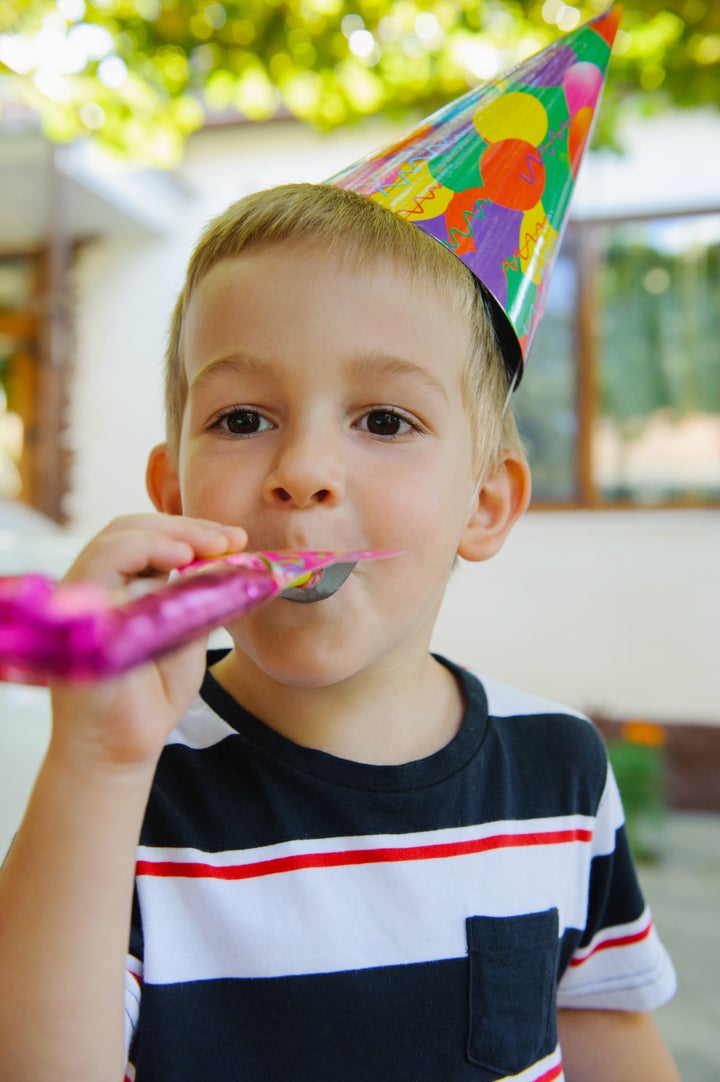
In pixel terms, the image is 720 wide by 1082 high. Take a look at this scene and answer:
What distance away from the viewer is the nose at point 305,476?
0.76 metres

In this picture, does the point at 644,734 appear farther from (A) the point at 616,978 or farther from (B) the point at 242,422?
(B) the point at 242,422

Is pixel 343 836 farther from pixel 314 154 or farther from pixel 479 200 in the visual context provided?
pixel 314 154

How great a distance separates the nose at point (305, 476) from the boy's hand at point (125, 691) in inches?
4.8

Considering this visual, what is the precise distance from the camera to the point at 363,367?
80 centimetres

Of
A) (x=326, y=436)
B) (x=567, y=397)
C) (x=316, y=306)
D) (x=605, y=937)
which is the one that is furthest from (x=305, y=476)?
(x=567, y=397)

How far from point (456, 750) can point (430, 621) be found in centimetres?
13

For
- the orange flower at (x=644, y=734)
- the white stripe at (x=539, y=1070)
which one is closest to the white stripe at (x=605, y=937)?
the white stripe at (x=539, y=1070)

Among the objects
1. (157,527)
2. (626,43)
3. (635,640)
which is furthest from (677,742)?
(157,527)

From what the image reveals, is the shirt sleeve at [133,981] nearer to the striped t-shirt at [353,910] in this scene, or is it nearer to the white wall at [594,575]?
the striped t-shirt at [353,910]

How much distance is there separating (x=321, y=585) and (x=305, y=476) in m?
0.09

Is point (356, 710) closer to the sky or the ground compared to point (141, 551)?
closer to the ground

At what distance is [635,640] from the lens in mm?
4617

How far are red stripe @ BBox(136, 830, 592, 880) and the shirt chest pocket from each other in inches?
2.5

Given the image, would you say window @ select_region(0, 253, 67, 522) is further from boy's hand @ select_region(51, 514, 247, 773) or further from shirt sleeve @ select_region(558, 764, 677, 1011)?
boy's hand @ select_region(51, 514, 247, 773)
